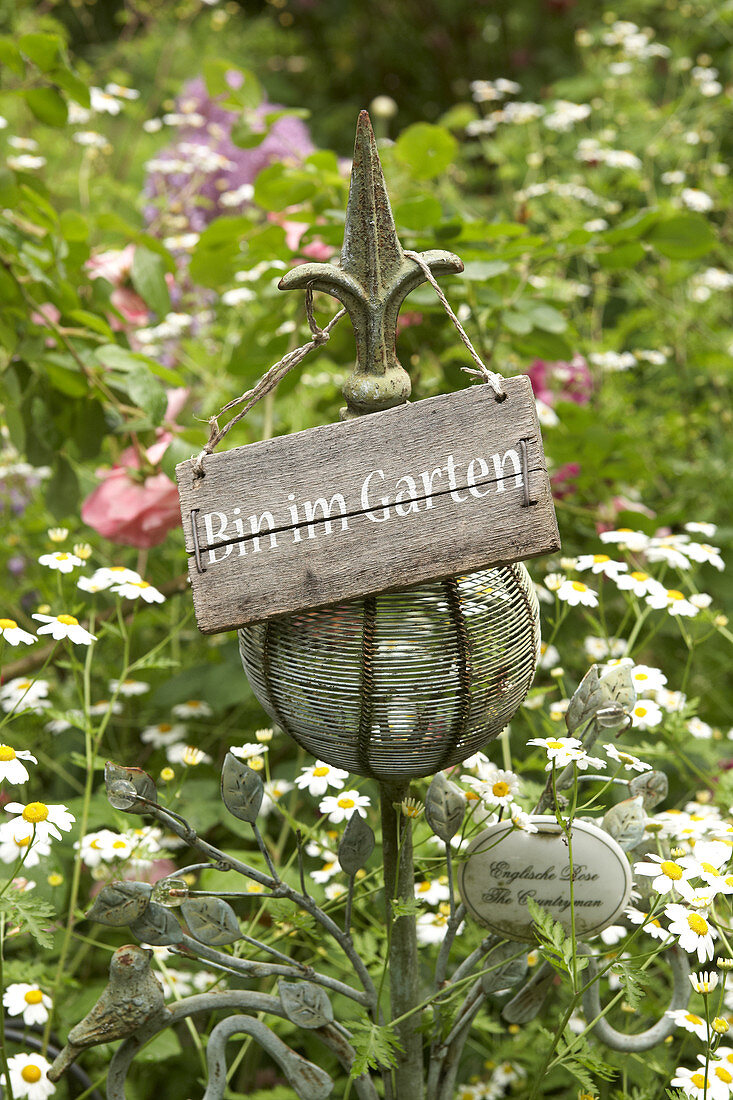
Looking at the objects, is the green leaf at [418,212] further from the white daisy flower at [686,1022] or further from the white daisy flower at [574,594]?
the white daisy flower at [686,1022]

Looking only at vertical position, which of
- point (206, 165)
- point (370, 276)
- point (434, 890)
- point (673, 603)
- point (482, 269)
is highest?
point (206, 165)

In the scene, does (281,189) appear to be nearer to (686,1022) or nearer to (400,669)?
(400,669)

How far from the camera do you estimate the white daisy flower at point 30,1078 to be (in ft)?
2.22

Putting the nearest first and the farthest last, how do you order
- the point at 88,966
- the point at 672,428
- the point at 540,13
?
1. the point at 88,966
2. the point at 672,428
3. the point at 540,13

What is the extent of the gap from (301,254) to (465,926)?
71 centimetres

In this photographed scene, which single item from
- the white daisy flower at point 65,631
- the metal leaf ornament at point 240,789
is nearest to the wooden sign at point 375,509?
the metal leaf ornament at point 240,789

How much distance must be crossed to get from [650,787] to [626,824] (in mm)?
57

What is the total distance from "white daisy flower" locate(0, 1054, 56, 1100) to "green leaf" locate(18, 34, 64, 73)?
2.97 feet

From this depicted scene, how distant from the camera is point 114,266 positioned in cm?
126

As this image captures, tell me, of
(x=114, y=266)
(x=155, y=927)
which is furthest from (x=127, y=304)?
(x=155, y=927)

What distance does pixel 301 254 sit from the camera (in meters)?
1.10

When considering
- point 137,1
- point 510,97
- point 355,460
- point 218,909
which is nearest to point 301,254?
point 355,460

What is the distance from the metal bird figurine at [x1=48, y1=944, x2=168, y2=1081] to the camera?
61 cm

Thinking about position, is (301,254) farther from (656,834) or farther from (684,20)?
(684,20)
